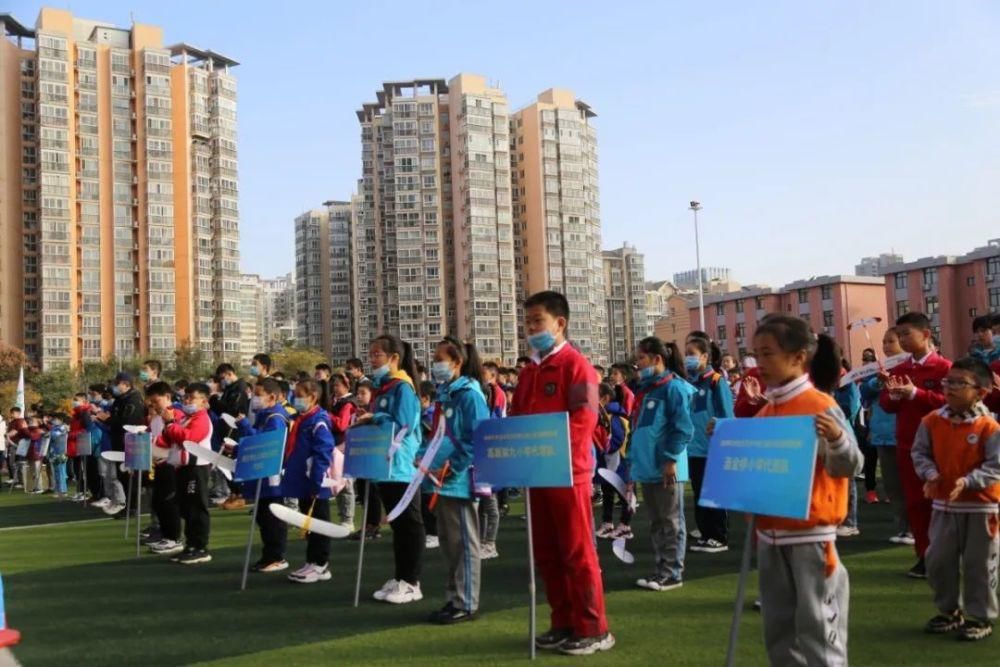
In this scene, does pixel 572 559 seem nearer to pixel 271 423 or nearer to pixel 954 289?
pixel 271 423

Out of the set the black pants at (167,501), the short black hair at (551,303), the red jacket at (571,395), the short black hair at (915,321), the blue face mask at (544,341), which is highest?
the short black hair at (551,303)

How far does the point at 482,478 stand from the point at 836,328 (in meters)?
93.7

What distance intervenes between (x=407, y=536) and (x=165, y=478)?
173 inches

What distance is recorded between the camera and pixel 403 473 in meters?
7.98

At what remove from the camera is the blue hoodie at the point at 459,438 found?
23.4 feet

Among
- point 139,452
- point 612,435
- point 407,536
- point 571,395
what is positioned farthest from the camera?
point 612,435

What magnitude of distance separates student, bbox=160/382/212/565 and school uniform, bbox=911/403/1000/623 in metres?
7.23

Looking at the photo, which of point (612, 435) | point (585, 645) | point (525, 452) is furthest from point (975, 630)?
point (612, 435)

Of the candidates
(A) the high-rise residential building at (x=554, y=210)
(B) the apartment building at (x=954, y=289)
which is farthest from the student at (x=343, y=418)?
(A) the high-rise residential building at (x=554, y=210)

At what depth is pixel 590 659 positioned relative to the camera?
5.93m

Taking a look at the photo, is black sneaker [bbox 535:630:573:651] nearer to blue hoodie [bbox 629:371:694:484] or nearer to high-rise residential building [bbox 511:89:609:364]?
blue hoodie [bbox 629:371:694:484]

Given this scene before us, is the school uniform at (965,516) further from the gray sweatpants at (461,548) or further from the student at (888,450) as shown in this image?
the student at (888,450)

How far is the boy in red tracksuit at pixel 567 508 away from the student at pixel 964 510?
2112 millimetres

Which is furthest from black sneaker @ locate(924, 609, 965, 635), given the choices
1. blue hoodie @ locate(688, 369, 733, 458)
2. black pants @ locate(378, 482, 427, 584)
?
blue hoodie @ locate(688, 369, 733, 458)
